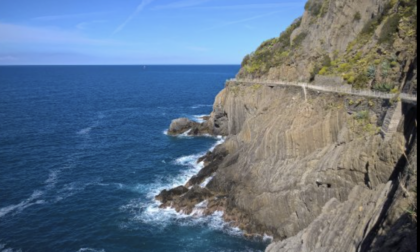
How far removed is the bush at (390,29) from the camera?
4203cm

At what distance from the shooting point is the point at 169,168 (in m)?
61.7

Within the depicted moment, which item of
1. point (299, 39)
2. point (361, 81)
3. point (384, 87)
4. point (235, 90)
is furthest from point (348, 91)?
point (235, 90)

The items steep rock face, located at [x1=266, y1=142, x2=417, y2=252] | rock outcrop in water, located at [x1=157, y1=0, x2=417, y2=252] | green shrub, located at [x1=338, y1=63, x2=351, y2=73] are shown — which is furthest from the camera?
green shrub, located at [x1=338, y1=63, x2=351, y2=73]

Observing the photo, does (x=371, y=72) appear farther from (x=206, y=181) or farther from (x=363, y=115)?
(x=206, y=181)

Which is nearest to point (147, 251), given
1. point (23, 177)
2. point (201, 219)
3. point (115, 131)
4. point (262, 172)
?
point (201, 219)

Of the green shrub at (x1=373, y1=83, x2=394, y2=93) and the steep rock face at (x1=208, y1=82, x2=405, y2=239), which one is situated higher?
the green shrub at (x1=373, y1=83, x2=394, y2=93)

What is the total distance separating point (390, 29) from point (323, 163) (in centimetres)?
1842

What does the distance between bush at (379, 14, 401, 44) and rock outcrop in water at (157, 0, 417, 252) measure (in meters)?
1.08

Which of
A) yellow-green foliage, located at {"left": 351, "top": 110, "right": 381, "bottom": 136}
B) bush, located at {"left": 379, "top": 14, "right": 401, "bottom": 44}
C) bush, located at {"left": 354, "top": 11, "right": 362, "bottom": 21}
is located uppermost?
bush, located at {"left": 354, "top": 11, "right": 362, "bottom": 21}

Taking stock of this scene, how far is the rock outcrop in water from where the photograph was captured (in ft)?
82.8

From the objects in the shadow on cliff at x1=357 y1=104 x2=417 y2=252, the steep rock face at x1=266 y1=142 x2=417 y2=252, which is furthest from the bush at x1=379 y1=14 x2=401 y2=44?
the steep rock face at x1=266 y1=142 x2=417 y2=252

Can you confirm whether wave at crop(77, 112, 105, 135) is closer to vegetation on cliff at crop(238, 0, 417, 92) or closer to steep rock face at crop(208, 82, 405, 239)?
vegetation on cliff at crop(238, 0, 417, 92)

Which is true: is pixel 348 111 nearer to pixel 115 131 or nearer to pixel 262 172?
pixel 262 172

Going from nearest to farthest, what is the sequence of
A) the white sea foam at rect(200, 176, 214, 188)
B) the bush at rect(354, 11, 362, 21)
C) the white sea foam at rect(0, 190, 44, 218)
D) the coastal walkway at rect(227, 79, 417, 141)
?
the coastal walkway at rect(227, 79, 417, 141)
the white sea foam at rect(0, 190, 44, 218)
the white sea foam at rect(200, 176, 214, 188)
the bush at rect(354, 11, 362, 21)
